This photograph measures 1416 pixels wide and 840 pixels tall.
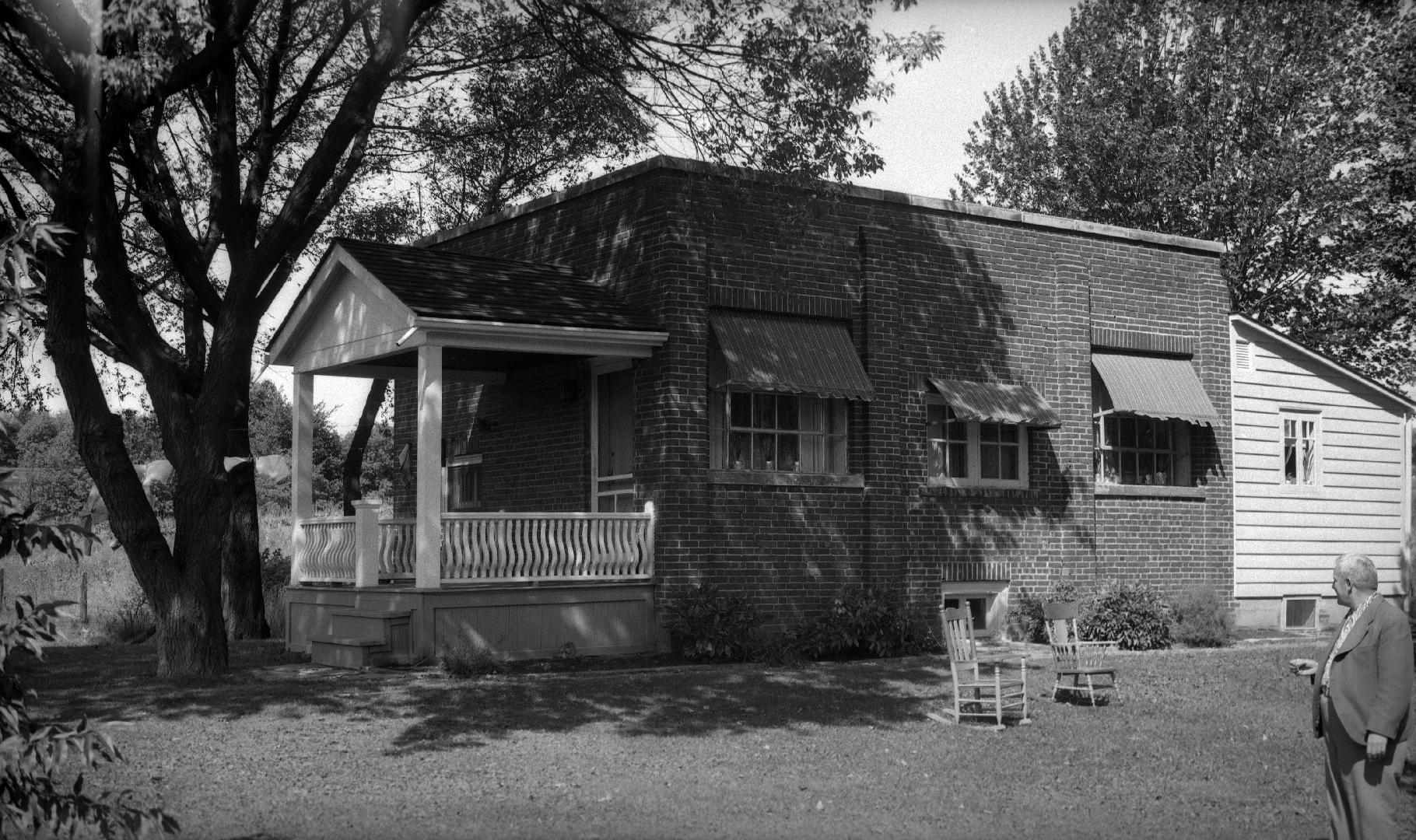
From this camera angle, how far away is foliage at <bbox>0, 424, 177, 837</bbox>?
5.17 metres

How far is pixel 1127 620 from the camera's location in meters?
18.0

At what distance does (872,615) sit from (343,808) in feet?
29.2

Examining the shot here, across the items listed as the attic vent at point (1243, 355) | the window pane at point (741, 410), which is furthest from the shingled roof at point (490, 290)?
the attic vent at point (1243, 355)

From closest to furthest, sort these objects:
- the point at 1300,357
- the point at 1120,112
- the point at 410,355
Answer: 1. the point at 410,355
2. the point at 1300,357
3. the point at 1120,112

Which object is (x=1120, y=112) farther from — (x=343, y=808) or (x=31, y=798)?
(x=31, y=798)

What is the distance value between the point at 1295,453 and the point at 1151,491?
285 centimetres

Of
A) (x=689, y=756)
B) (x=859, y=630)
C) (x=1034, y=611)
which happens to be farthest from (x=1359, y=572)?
(x=1034, y=611)

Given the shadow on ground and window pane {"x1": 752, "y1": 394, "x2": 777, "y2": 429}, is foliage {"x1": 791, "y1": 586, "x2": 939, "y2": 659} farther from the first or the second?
window pane {"x1": 752, "y1": 394, "x2": 777, "y2": 429}

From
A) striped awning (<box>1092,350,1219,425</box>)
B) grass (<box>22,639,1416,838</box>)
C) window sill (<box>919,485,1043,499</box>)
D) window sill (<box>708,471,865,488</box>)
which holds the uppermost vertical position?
striped awning (<box>1092,350,1219,425</box>)

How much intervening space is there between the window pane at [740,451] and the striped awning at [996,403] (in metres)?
2.67

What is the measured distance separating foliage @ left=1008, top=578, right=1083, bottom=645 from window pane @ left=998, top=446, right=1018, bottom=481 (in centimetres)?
153

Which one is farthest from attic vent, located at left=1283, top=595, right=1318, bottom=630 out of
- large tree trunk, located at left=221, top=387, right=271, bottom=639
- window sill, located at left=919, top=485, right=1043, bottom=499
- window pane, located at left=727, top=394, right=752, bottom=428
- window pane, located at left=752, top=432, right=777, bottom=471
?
large tree trunk, located at left=221, top=387, right=271, bottom=639

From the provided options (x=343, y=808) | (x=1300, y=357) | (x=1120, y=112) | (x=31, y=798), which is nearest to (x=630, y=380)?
(x=343, y=808)

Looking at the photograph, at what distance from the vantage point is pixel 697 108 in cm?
1571
